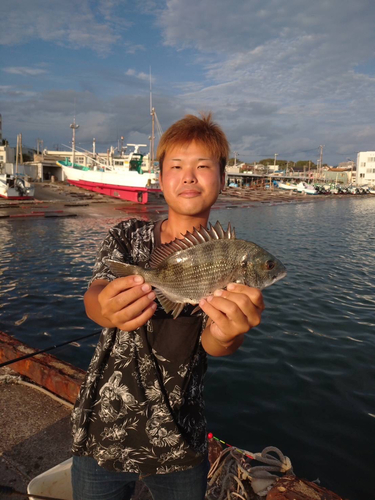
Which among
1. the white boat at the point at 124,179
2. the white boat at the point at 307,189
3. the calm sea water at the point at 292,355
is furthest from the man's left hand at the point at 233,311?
the white boat at the point at 307,189

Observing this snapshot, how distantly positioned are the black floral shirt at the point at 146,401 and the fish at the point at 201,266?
182mm

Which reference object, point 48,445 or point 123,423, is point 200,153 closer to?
point 123,423

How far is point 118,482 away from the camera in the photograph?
7.91 ft

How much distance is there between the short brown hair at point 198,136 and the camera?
266 centimetres

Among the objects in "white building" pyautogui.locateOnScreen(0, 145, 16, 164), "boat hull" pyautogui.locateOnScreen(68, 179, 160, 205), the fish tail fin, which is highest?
"white building" pyautogui.locateOnScreen(0, 145, 16, 164)

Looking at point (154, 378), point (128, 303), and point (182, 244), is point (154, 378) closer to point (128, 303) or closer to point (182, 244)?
point (128, 303)

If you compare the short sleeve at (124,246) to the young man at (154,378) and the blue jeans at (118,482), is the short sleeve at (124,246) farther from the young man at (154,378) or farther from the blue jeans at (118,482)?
the blue jeans at (118,482)

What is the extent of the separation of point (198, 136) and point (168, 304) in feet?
4.21

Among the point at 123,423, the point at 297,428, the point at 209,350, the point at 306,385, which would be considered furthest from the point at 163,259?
the point at 306,385

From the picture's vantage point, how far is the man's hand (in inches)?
85.4

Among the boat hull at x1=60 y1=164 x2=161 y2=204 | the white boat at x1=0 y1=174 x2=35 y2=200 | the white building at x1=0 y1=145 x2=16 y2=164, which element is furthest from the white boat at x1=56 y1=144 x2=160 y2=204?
the white building at x1=0 y1=145 x2=16 y2=164

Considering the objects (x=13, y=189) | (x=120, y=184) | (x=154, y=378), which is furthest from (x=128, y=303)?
(x=120, y=184)

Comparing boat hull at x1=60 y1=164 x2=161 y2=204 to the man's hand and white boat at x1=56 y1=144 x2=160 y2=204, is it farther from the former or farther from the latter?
the man's hand

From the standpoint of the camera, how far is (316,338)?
378 inches
